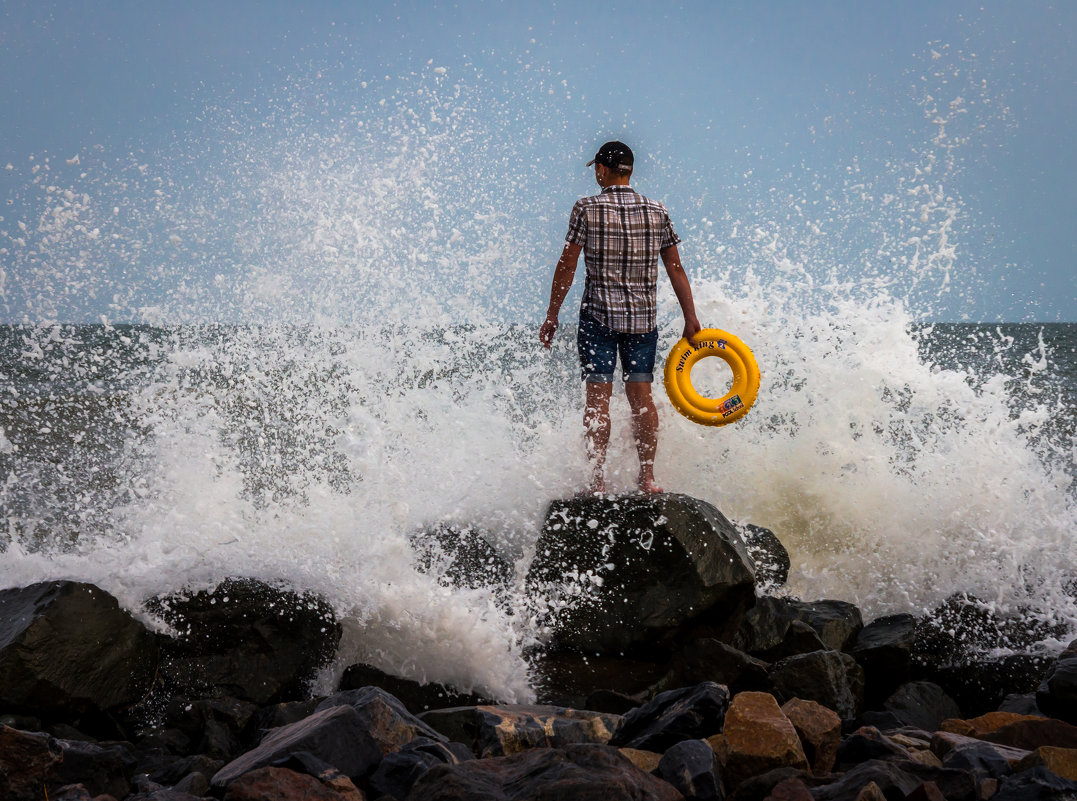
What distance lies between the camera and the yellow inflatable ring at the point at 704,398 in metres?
4.99

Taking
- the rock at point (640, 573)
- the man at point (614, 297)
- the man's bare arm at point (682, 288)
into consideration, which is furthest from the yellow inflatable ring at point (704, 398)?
the rock at point (640, 573)

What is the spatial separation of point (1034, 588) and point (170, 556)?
15.3 ft

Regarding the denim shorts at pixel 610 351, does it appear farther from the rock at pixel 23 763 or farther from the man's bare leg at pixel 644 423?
the rock at pixel 23 763

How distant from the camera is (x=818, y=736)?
8.74ft

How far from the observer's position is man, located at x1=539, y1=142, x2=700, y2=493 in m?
4.71

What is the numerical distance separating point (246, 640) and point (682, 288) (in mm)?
3097

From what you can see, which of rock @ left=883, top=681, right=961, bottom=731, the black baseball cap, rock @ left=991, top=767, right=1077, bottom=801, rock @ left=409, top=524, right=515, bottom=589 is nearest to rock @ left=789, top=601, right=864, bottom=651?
rock @ left=883, top=681, right=961, bottom=731

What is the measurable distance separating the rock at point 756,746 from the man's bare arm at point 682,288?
280cm

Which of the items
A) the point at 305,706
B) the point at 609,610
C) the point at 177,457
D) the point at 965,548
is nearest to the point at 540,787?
the point at 305,706

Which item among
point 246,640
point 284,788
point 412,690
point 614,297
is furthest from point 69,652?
point 614,297

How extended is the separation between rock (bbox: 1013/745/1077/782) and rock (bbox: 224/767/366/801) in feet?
6.16

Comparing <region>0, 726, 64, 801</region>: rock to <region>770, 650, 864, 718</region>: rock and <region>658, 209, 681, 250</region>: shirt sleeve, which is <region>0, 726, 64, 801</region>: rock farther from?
<region>658, 209, 681, 250</region>: shirt sleeve

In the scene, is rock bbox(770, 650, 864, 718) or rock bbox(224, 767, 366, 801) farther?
rock bbox(770, 650, 864, 718)

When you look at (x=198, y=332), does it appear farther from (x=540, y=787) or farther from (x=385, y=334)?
(x=540, y=787)
